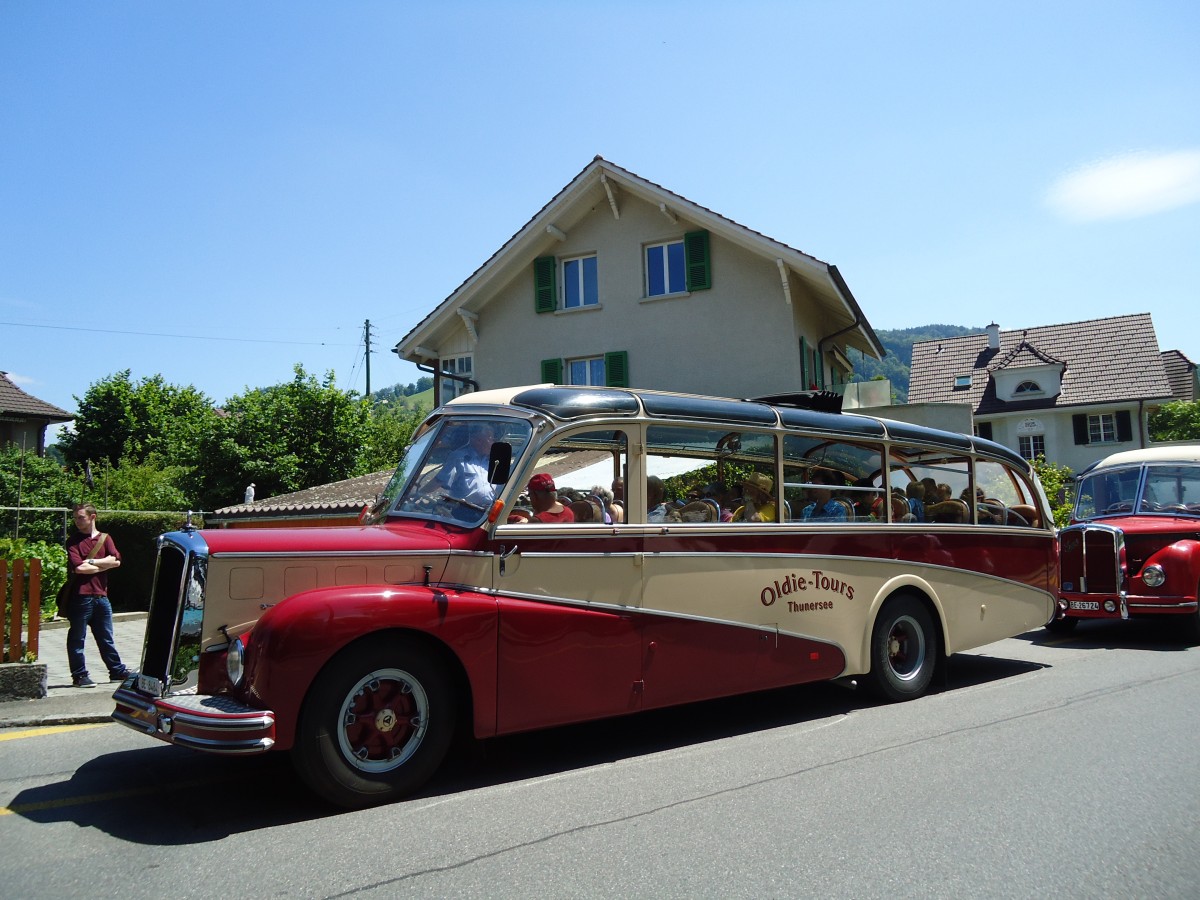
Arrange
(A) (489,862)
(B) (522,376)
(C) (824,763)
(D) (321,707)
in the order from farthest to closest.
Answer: (B) (522,376) → (C) (824,763) → (D) (321,707) → (A) (489,862)

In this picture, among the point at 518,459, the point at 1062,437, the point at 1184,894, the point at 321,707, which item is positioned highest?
the point at 1062,437

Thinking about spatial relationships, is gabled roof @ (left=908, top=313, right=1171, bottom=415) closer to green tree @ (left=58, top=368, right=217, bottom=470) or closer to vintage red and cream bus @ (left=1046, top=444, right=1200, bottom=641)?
vintage red and cream bus @ (left=1046, top=444, right=1200, bottom=641)

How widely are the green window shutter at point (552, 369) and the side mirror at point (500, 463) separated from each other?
1718cm

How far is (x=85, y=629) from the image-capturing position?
9188mm

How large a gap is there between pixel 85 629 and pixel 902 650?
7869 mm

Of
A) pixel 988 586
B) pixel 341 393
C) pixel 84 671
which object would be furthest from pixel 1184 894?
pixel 341 393

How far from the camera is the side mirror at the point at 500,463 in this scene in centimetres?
577

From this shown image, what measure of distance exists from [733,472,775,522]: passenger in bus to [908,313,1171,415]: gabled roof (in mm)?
36734

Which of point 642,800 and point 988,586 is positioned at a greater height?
→ point 988,586

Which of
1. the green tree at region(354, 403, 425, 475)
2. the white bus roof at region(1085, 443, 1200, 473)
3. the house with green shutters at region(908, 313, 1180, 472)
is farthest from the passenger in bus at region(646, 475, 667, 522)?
the house with green shutters at region(908, 313, 1180, 472)

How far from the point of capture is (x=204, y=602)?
518cm

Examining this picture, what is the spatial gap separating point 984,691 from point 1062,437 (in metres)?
36.5

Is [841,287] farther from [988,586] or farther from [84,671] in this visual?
[84,671]

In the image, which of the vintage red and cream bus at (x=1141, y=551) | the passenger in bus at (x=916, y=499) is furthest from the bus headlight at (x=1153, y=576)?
the passenger in bus at (x=916, y=499)
